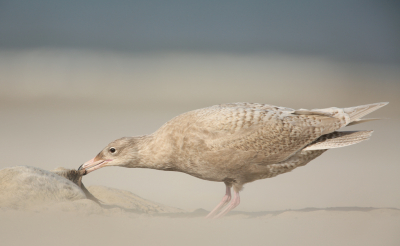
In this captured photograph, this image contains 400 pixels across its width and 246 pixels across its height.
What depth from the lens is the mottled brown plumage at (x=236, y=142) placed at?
221 inches

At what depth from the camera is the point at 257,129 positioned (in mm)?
5688

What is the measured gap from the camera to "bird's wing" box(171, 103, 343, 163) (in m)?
5.62

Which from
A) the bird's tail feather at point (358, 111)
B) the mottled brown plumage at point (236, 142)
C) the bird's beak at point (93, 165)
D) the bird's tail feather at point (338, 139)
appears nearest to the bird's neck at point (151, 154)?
the mottled brown plumage at point (236, 142)

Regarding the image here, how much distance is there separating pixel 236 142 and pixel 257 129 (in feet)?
1.14

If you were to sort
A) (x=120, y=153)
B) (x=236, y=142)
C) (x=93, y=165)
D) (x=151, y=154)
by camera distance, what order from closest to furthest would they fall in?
(x=236, y=142) → (x=151, y=154) → (x=120, y=153) → (x=93, y=165)

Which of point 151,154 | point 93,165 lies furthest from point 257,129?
point 93,165

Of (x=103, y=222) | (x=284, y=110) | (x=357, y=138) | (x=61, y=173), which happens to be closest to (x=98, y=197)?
(x=61, y=173)

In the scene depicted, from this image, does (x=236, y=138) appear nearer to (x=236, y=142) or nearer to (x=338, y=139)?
(x=236, y=142)

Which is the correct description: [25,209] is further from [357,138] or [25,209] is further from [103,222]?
[357,138]

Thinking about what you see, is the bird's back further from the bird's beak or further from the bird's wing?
the bird's beak

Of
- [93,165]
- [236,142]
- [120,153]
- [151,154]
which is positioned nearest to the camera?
[236,142]

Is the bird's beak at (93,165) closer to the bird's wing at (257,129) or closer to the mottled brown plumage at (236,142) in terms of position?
the mottled brown plumage at (236,142)

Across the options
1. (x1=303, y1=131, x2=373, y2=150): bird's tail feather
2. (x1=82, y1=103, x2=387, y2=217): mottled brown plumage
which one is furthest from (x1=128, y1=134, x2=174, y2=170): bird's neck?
(x1=303, y1=131, x2=373, y2=150): bird's tail feather

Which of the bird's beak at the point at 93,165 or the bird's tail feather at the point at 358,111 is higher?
the bird's tail feather at the point at 358,111
